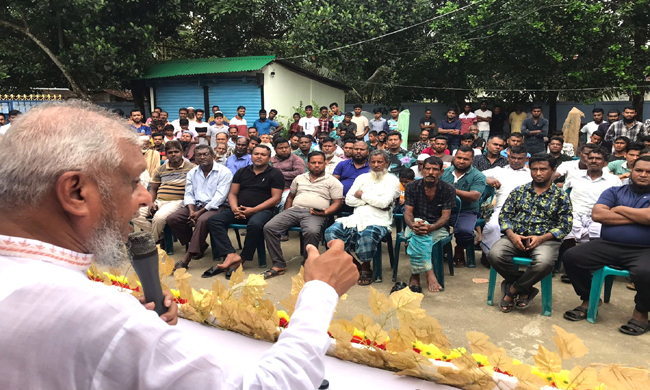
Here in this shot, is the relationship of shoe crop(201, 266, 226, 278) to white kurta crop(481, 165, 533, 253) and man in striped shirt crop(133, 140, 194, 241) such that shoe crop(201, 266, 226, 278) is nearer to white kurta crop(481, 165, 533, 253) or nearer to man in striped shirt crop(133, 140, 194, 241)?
man in striped shirt crop(133, 140, 194, 241)

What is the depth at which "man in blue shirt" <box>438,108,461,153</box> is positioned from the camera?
37.3 ft

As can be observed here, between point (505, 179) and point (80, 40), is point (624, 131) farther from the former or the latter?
point (80, 40)

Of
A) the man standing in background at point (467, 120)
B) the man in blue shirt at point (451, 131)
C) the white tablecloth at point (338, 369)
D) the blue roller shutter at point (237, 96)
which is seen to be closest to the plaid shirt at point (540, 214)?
the white tablecloth at point (338, 369)

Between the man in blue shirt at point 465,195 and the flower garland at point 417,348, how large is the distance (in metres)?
3.23

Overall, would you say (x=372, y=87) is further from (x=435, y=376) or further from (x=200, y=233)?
(x=435, y=376)

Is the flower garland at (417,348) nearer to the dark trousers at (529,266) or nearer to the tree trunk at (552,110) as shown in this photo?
the dark trousers at (529,266)

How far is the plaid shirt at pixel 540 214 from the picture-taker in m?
3.92

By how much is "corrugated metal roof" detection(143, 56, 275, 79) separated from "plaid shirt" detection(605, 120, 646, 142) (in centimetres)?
876

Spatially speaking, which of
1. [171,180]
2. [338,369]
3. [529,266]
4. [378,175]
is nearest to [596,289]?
[529,266]

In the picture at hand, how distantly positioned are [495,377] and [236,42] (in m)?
16.5

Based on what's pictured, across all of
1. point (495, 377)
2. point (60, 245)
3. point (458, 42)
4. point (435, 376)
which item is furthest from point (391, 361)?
point (458, 42)

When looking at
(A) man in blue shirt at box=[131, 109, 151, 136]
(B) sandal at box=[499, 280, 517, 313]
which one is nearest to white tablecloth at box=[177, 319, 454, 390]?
(B) sandal at box=[499, 280, 517, 313]

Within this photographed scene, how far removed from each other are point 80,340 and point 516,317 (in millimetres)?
3588

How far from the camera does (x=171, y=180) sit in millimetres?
5902
